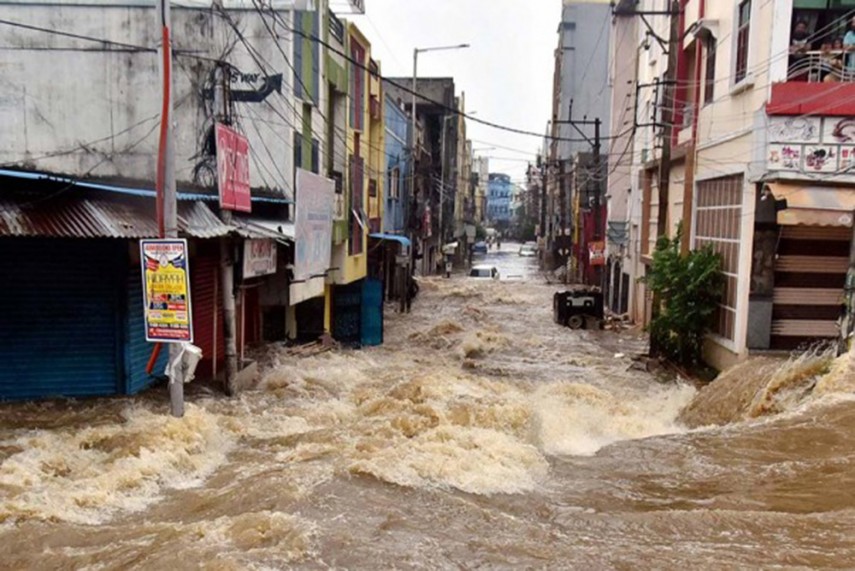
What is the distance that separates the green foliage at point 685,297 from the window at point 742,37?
4.07m

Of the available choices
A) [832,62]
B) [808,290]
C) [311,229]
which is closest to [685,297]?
[808,290]

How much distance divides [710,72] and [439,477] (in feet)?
47.6

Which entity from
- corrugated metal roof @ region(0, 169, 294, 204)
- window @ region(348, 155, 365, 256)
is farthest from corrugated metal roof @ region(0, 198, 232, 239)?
window @ region(348, 155, 365, 256)

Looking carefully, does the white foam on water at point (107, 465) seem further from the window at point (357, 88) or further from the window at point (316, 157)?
the window at point (357, 88)

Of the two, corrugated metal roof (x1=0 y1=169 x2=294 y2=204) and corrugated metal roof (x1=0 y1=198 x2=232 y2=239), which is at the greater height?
corrugated metal roof (x1=0 y1=169 x2=294 y2=204)

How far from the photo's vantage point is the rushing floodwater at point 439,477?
6.07 m

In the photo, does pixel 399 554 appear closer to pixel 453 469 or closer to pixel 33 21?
pixel 453 469

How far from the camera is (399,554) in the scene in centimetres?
605

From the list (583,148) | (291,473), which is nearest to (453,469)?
(291,473)

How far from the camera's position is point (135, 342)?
38.4 ft

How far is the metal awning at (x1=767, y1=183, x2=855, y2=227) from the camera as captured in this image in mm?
12445

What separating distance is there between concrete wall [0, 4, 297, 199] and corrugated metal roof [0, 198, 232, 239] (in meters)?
4.59

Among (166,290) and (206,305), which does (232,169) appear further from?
(206,305)

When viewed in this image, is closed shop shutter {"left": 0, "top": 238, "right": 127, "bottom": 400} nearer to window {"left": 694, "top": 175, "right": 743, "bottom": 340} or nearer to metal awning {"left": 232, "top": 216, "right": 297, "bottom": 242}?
metal awning {"left": 232, "top": 216, "right": 297, "bottom": 242}
